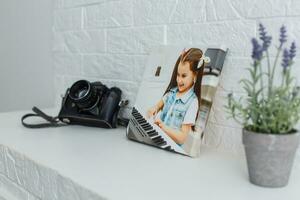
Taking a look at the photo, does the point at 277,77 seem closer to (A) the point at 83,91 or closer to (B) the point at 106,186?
(B) the point at 106,186

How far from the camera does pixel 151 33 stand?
3.51 feet

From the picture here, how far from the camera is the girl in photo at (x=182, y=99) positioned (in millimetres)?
851

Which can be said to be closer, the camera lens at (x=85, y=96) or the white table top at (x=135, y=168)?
the white table top at (x=135, y=168)

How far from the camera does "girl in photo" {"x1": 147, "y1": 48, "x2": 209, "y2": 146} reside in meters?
0.85

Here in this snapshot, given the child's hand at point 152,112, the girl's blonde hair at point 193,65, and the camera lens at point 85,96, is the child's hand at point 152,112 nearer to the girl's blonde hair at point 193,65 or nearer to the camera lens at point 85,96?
the girl's blonde hair at point 193,65

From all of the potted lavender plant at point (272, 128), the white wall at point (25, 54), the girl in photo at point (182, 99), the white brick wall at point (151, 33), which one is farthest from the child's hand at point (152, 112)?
the white wall at point (25, 54)

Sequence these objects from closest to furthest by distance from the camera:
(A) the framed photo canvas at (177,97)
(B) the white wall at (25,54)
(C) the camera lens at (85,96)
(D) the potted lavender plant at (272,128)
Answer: (D) the potted lavender plant at (272,128) → (A) the framed photo canvas at (177,97) → (C) the camera lens at (85,96) → (B) the white wall at (25,54)

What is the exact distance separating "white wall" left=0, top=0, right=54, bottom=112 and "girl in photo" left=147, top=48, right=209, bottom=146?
27.8 inches

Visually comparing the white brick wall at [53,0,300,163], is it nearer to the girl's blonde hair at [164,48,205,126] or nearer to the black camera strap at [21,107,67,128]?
the girl's blonde hair at [164,48,205,126]

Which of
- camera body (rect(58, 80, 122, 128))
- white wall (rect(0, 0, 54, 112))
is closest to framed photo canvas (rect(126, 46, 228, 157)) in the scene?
camera body (rect(58, 80, 122, 128))

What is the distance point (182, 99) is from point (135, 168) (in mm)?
208

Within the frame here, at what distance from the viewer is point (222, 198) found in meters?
0.61

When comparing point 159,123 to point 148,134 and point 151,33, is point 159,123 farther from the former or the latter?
point 151,33

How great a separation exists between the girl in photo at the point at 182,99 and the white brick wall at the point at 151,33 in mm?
59
